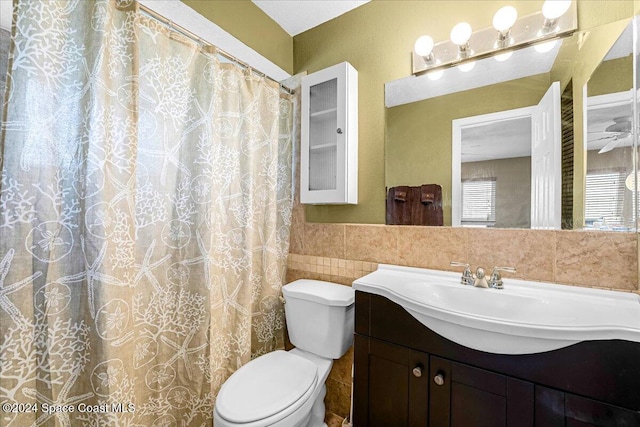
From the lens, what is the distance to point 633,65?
998 millimetres

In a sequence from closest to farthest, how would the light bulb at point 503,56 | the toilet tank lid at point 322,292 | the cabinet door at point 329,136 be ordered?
the light bulb at point 503,56, the toilet tank lid at point 322,292, the cabinet door at point 329,136

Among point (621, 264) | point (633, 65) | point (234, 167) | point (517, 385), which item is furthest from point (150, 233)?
point (633, 65)

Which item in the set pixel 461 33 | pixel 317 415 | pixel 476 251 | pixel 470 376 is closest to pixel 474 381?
pixel 470 376

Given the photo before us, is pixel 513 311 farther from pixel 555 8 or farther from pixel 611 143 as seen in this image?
pixel 555 8

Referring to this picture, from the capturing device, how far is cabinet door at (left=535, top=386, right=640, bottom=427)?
2.35ft

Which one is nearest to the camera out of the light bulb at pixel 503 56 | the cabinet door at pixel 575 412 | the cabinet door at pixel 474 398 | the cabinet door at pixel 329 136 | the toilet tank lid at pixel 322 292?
the cabinet door at pixel 575 412

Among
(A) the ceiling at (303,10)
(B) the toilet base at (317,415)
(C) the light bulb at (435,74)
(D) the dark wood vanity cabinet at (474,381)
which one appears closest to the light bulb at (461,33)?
(C) the light bulb at (435,74)

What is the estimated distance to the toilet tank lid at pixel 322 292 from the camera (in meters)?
1.34

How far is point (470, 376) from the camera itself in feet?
2.91

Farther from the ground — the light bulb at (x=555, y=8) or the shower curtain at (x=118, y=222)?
the light bulb at (x=555, y=8)

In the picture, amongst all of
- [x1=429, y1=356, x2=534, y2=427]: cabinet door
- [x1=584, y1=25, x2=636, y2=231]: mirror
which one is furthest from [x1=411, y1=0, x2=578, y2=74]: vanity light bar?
[x1=429, y1=356, x2=534, y2=427]: cabinet door

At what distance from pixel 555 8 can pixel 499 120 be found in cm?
46

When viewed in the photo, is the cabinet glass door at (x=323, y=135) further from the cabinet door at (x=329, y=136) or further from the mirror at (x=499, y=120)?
the mirror at (x=499, y=120)

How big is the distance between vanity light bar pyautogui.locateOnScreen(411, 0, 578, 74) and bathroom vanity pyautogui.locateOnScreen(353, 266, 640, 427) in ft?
3.49
